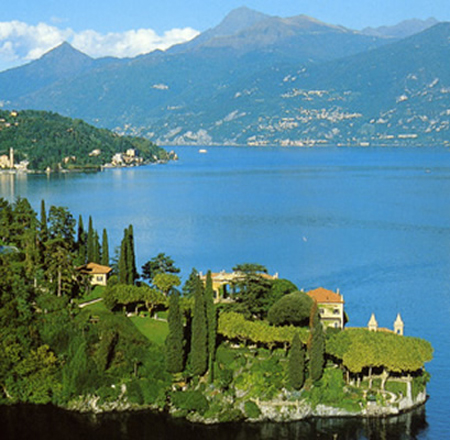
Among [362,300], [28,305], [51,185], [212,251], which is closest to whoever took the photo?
[28,305]

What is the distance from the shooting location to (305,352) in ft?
169

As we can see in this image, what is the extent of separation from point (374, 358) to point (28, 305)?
22415 millimetres

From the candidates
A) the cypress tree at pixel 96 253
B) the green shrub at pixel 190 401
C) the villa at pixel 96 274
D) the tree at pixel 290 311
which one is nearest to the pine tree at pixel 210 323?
the green shrub at pixel 190 401

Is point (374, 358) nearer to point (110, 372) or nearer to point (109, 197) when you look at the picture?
point (110, 372)

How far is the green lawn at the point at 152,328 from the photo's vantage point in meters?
54.2

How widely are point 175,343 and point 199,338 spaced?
56.9 inches

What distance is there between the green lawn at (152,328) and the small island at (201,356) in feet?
0.24

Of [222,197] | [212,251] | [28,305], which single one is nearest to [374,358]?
[28,305]

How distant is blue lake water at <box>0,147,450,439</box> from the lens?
7131 cm

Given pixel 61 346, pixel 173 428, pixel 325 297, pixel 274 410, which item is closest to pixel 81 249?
pixel 61 346

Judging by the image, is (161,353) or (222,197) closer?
(161,353)

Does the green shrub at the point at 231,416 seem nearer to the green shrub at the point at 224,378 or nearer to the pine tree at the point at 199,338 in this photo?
the green shrub at the point at 224,378

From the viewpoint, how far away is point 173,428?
148 feet

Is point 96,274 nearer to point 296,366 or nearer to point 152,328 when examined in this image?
point 152,328
